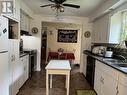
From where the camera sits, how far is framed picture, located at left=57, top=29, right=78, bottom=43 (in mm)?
8617

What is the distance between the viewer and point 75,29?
865cm

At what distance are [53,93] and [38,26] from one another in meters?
3.21

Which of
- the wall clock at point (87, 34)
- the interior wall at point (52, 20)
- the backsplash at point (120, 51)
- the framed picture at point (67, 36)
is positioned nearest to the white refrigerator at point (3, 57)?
the backsplash at point (120, 51)

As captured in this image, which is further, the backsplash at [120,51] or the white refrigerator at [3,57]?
the backsplash at [120,51]

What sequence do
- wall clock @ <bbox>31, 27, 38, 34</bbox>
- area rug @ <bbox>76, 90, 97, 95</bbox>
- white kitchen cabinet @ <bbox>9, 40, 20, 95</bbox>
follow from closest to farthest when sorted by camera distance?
white kitchen cabinet @ <bbox>9, 40, 20, 95</bbox> → area rug @ <bbox>76, 90, 97, 95</bbox> → wall clock @ <bbox>31, 27, 38, 34</bbox>

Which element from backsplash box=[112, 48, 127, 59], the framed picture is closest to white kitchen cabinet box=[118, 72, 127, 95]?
backsplash box=[112, 48, 127, 59]

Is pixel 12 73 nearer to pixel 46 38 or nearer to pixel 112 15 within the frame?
pixel 112 15

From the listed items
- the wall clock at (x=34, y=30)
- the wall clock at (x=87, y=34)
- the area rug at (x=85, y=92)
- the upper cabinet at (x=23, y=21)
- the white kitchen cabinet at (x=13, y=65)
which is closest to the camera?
the white kitchen cabinet at (x=13, y=65)

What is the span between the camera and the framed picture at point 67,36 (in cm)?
862

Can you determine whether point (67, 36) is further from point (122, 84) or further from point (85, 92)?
point (122, 84)

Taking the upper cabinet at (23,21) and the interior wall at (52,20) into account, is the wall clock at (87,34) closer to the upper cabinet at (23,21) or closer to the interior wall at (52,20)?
the interior wall at (52,20)

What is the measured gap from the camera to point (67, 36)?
8695mm

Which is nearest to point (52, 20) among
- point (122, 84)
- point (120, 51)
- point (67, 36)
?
point (67, 36)

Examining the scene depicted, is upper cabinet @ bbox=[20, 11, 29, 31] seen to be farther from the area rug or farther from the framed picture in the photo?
the framed picture
